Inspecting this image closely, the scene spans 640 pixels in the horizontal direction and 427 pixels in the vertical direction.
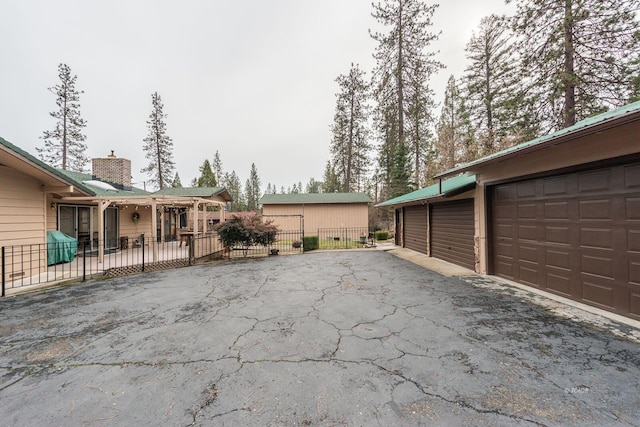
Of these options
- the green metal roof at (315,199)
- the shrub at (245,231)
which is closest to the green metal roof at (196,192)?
the green metal roof at (315,199)

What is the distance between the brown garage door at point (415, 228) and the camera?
10969 mm

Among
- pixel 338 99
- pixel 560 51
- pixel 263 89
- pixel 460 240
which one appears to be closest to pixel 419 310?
pixel 460 240

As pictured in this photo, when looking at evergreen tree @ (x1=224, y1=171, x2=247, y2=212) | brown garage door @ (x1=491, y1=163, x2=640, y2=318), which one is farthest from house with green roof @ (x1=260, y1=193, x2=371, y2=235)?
evergreen tree @ (x1=224, y1=171, x2=247, y2=212)

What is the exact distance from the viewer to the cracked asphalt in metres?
1.92

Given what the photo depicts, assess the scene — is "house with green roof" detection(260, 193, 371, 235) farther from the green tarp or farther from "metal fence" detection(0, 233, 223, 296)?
the green tarp

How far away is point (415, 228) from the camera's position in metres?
12.0

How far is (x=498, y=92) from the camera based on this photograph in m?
10.6

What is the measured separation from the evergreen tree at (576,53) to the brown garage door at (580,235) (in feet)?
19.5

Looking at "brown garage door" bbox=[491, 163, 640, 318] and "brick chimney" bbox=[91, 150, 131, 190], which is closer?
"brown garage door" bbox=[491, 163, 640, 318]

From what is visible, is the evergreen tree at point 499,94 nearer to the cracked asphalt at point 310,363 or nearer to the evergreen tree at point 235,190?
the cracked asphalt at point 310,363

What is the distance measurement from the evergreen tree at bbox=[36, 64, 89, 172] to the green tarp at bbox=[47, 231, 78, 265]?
1846cm

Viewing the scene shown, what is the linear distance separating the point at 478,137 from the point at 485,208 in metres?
11.4

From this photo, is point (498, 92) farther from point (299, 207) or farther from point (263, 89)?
point (299, 207)

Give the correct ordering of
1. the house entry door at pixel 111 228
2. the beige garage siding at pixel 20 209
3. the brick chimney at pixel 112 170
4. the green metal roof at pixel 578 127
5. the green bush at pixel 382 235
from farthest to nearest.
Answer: the green bush at pixel 382 235 < the brick chimney at pixel 112 170 < the house entry door at pixel 111 228 < the beige garage siding at pixel 20 209 < the green metal roof at pixel 578 127
